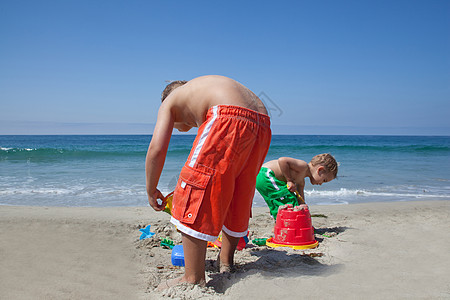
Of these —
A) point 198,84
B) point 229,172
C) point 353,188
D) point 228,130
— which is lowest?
point 353,188

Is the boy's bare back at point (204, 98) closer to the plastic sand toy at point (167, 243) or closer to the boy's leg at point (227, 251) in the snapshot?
the boy's leg at point (227, 251)

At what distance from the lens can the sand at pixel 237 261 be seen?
6.44 feet

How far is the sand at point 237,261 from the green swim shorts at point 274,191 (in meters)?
0.37

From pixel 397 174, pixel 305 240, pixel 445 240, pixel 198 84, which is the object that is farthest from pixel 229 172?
pixel 397 174

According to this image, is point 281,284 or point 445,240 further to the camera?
point 445,240

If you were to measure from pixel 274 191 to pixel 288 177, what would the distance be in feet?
0.71

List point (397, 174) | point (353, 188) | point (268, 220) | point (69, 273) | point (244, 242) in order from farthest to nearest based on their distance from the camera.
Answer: point (397, 174) → point (353, 188) → point (268, 220) → point (244, 242) → point (69, 273)

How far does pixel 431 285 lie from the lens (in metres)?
2.04

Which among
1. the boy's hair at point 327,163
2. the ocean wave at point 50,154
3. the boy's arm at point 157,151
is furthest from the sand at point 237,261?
the ocean wave at point 50,154

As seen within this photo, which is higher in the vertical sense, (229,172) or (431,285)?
(229,172)

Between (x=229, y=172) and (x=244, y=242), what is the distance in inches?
57.1

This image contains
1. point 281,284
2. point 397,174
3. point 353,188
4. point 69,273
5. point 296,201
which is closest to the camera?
point 281,284

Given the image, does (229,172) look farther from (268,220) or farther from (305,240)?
(268,220)

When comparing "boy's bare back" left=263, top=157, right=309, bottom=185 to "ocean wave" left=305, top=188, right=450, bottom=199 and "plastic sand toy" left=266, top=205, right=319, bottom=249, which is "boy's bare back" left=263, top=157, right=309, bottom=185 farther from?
"ocean wave" left=305, top=188, right=450, bottom=199
